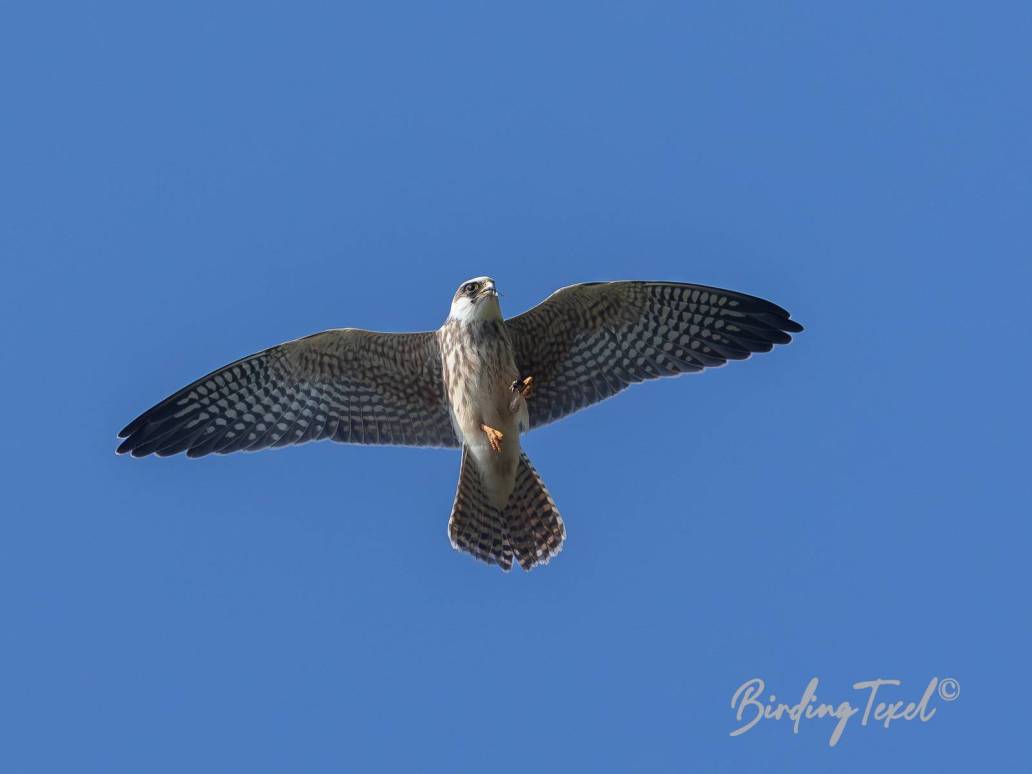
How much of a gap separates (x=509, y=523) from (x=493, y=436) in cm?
91

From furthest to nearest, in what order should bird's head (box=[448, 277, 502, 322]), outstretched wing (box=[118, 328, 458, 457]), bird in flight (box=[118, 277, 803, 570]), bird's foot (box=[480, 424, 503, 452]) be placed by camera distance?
outstretched wing (box=[118, 328, 458, 457]) < bird in flight (box=[118, 277, 803, 570]) < bird's foot (box=[480, 424, 503, 452]) < bird's head (box=[448, 277, 502, 322])

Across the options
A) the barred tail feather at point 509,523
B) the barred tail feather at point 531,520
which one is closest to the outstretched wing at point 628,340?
the barred tail feather at point 531,520

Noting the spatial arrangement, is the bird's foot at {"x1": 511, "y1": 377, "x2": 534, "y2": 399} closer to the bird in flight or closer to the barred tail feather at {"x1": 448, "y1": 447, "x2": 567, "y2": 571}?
the bird in flight

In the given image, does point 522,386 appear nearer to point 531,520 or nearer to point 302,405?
point 531,520

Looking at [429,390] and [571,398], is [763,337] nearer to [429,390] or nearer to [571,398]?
[571,398]

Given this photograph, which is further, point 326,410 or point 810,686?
point 326,410

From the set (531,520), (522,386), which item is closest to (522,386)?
(522,386)

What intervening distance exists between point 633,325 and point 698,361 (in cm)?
64

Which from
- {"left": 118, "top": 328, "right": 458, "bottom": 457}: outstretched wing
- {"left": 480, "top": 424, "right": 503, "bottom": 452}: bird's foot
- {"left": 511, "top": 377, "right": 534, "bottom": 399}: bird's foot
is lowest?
{"left": 480, "top": 424, "right": 503, "bottom": 452}: bird's foot

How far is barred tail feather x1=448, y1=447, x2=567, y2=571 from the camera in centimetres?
1142

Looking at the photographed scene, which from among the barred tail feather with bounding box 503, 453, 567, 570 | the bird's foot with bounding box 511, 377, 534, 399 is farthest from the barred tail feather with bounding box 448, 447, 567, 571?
the bird's foot with bounding box 511, 377, 534, 399

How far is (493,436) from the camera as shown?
433 inches

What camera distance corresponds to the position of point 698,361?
11.4 metres

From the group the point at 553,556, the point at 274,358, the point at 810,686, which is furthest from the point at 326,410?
the point at 810,686
